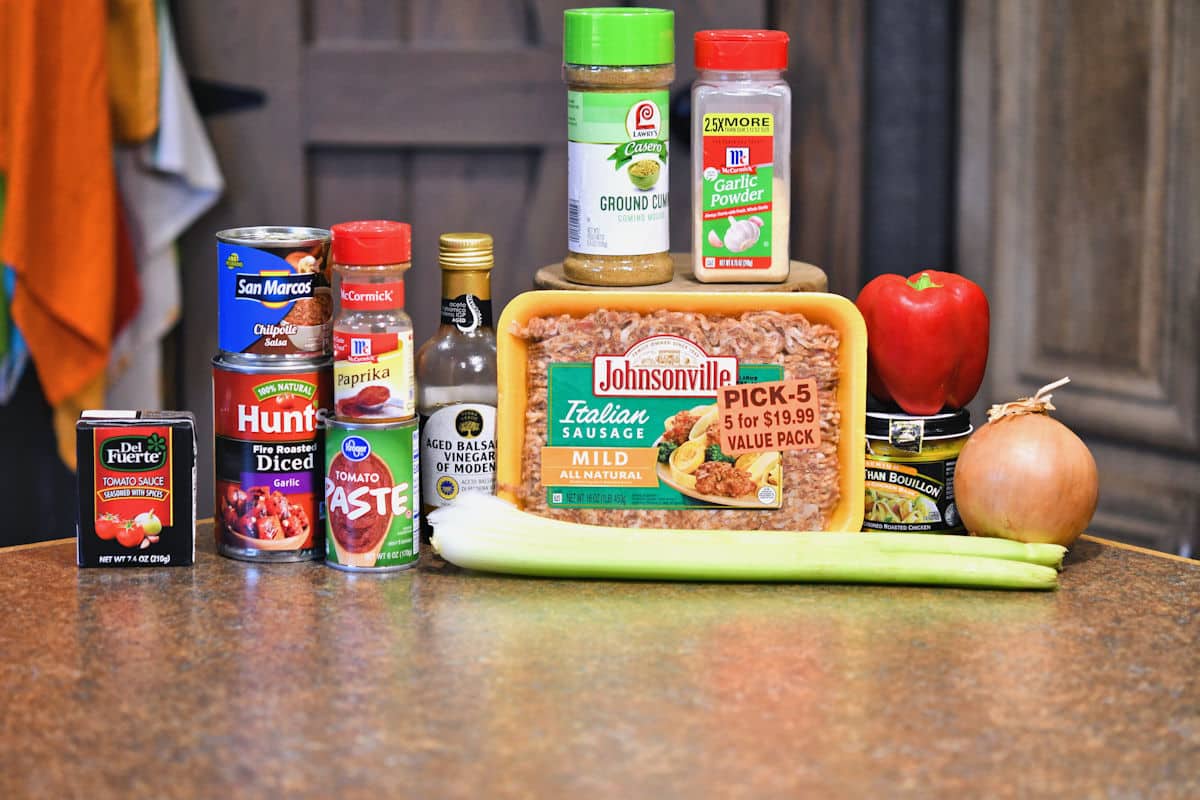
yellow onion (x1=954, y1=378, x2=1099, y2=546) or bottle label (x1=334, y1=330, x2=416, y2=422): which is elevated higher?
bottle label (x1=334, y1=330, x2=416, y2=422)

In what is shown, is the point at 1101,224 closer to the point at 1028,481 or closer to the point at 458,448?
the point at 1028,481

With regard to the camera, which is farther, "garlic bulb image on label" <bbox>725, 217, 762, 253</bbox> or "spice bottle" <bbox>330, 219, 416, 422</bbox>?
"garlic bulb image on label" <bbox>725, 217, 762, 253</bbox>

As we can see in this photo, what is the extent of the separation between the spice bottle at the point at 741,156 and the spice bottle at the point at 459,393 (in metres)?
0.20

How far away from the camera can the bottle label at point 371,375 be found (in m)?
1.17

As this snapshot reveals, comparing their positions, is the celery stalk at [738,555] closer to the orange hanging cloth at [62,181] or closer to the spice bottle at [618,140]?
the spice bottle at [618,140]

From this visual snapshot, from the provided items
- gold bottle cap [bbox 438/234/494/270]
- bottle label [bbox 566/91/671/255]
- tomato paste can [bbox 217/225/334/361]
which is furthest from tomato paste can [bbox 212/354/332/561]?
bottle label [bbox 566/91/671/255]

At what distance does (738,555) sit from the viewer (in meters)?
1.19

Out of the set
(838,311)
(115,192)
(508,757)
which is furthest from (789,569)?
(115,192)

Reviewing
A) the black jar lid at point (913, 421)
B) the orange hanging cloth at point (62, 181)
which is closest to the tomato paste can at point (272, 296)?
the black jar lid at point (913, 421)

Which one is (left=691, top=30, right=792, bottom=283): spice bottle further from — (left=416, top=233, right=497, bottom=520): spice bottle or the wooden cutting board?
(left=416, top=233, right=497, bottom=520): spice bottle

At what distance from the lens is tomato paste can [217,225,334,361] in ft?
3.93

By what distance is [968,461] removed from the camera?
1.23 metres

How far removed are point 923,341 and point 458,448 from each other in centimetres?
40

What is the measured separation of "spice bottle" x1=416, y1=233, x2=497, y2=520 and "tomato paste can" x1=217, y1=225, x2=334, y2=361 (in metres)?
0.10
